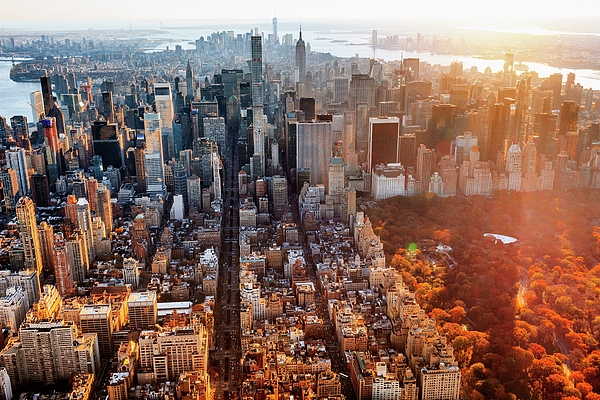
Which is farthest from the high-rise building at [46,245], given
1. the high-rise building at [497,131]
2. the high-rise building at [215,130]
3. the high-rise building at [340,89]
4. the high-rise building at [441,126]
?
the high-rise building at [340,89]

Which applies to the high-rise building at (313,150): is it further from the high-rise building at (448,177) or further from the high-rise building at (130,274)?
the high-rise building at (130,274)

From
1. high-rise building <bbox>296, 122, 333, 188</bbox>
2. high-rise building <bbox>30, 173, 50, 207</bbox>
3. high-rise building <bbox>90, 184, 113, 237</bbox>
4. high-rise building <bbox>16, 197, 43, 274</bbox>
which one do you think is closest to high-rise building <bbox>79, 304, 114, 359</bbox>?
high-rise building <bbox>16, 197, 43, 274</bbox>

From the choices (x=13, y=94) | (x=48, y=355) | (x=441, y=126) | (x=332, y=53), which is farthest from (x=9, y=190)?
(x=332, y=53)

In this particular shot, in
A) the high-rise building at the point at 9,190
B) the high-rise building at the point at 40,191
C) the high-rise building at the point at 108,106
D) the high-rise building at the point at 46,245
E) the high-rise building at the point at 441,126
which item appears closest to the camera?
the high-rise building at the point at 46,245

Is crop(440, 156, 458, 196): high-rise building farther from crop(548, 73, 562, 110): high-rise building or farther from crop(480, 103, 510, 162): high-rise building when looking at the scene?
crop(548, 73, 562, 110): high-rise building

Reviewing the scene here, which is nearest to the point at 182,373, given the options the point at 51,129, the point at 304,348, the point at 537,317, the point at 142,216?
the point at 304,348

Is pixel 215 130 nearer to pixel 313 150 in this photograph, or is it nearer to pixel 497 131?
pixel 313 150
